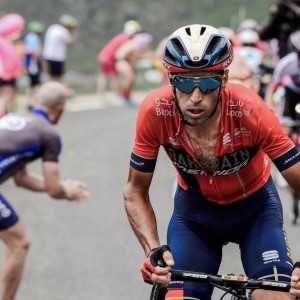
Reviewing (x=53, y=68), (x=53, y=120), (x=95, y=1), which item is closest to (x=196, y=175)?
(x=53, y=120)

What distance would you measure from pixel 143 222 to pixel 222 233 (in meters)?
0.51

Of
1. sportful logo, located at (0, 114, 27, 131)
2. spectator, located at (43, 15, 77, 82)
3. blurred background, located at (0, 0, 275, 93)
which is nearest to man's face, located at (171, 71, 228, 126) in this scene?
sportful logo, located at (0, 114, 27, 131)

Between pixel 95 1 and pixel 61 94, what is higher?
pixel 61 94

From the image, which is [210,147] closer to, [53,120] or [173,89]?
[173,89]

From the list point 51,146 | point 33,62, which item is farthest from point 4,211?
point 33,62

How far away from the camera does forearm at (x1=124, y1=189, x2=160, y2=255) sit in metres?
5.33

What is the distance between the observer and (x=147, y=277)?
4.83 meters

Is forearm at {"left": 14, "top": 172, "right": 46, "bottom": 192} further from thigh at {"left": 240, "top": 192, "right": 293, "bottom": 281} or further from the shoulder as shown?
the shoulder

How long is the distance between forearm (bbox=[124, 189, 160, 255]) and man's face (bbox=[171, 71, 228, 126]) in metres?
0.63

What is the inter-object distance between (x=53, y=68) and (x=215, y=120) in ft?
57.7

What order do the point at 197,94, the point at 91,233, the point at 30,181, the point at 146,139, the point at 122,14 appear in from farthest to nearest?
1. the point at 122,14
2. the point at 91,233
3. the point at 30,181
4. the point at 146,139
5. the point at 197,94

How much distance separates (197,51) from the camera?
5109mm

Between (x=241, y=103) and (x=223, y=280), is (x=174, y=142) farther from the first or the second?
(x=223, y=280)

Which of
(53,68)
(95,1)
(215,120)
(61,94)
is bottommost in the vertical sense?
(95,1)
